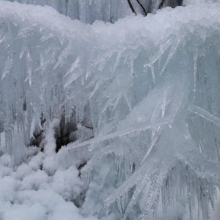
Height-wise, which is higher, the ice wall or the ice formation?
the ice wall

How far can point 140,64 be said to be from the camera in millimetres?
858

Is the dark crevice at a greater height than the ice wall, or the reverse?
the ice wall

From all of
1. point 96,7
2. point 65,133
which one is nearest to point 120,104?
point 65,133

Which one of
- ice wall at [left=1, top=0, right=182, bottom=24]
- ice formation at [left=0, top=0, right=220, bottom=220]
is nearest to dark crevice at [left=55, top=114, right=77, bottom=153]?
ice formation at [left=0, top=0, right=220, bottom=220]

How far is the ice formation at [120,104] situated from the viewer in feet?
2.43

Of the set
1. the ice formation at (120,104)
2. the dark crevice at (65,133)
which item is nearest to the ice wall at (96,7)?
the ice formation at (120,104)

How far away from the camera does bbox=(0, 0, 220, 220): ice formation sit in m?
0.74

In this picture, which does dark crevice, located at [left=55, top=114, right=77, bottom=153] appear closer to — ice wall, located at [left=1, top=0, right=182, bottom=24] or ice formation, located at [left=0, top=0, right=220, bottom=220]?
ice formation, located at [left=0, top=0, right=220, bottom=220]

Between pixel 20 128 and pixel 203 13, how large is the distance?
974 millimetres

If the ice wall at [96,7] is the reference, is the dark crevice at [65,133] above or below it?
below

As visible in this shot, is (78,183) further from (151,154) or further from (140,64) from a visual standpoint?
(140,64)

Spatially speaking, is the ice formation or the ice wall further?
the ice wall

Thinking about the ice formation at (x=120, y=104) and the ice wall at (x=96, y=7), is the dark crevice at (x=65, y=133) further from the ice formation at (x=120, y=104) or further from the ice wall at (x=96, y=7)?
the ice wall at (x=96, y=7)

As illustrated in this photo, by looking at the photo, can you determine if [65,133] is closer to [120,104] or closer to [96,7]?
[120,104]
